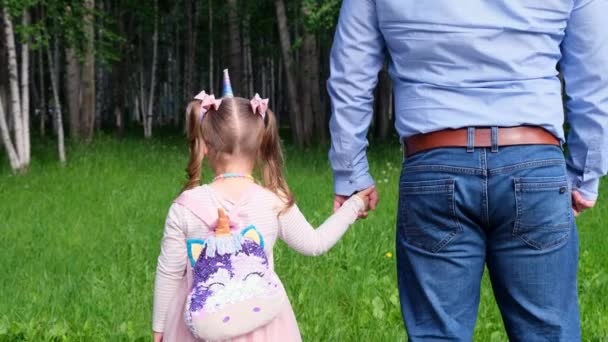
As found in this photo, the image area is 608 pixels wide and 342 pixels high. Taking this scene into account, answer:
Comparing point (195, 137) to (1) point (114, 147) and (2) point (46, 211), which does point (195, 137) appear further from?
(1) point (114, 147)

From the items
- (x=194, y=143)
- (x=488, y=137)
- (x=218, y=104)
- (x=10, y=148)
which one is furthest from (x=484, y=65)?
(x=10, y=148)

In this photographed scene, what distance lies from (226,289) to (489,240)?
89 centimetres

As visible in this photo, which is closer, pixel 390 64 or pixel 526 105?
pixel 526 105


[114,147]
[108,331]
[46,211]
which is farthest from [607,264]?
[114,147]

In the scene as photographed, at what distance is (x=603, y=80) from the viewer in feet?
10.1

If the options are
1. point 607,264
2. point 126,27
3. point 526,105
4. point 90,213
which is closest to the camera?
point 526,105

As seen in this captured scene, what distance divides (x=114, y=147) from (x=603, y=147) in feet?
47.6

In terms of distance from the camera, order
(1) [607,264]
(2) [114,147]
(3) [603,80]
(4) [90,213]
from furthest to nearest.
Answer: (2) [114,147]
(4) [90,213]
(1) [607,264]
(3) [603,80]

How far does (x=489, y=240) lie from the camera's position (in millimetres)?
2965

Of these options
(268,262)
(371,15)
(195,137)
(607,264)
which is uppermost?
(371,15)

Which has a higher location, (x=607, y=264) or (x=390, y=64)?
(x=390, y=64)

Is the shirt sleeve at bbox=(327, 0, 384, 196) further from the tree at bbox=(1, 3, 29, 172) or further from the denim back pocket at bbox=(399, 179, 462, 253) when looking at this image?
the tree at bbox=(1, 3, 29, 172)

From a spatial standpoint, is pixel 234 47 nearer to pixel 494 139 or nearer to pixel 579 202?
pixel 579 202

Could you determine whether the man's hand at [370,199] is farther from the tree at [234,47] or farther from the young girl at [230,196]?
the tree at [234,47]
